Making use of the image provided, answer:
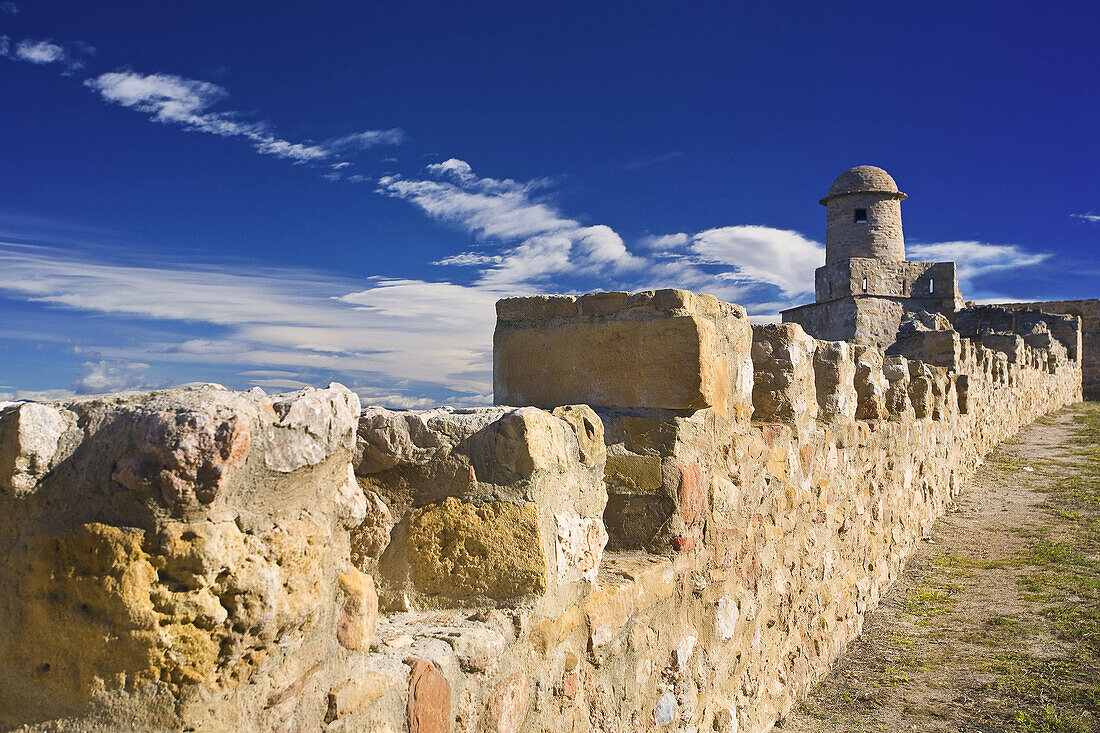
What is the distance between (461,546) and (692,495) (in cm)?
103

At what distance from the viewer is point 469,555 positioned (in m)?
1.90

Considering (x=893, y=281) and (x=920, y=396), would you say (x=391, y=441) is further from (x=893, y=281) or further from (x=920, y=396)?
(x=893, y=281)

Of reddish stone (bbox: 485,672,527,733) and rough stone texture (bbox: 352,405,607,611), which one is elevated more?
rough stone texture (bbox: 352,405,607,611)

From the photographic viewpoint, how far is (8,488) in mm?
1168

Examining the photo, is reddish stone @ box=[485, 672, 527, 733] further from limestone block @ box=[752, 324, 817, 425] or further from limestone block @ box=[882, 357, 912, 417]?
limestone block @ box=[882, 357, 912, 417]

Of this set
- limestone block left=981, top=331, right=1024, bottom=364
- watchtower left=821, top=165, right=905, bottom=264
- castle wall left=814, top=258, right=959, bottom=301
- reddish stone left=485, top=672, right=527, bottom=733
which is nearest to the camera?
reddish stone left=485, top=672, right=527, bottom=733

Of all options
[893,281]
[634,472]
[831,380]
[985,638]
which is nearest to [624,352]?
[634,472]

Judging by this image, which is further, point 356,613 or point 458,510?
point 458,510

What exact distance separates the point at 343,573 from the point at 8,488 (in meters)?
0.56

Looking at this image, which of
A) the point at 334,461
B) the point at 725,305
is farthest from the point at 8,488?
the point at 725,305

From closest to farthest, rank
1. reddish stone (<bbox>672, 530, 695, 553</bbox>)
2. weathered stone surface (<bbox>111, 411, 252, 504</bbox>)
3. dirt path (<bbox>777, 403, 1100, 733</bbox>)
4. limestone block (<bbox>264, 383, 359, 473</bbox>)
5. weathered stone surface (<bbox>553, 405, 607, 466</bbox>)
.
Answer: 1. weathered stone surface (<bbox>111, 411, 252, 504</bbox>)
2. limestone block (<bbox>264, 383, 359, 473</bbox>)
3. weathered stone surface (<bbox>553, 405, 607, 466</bbox>)
4. reddish stone (<bbox>672, 530, 695, 553</bbox>)
5. dirt path (<bbox>777, 403, 1100, 733</bbox>)

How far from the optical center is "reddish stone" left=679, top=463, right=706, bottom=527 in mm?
2637

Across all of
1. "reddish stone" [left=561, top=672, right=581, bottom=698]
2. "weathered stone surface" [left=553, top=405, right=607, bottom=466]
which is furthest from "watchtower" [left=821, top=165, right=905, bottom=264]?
"reddish stone" [left=561, top=672, right=581, bottom=698]

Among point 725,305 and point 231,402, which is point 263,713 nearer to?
point 231,402
